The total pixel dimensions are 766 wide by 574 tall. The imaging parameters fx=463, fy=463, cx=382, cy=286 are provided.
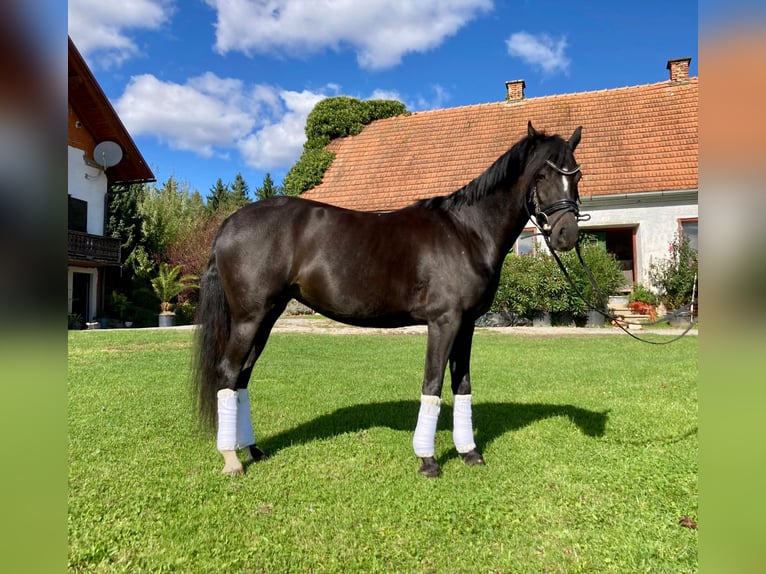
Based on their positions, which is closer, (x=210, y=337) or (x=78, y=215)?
(x=210, y=337)

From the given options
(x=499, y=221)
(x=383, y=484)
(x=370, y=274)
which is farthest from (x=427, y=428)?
(x=499, y=221)

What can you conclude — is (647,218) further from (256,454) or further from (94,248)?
(94,248)

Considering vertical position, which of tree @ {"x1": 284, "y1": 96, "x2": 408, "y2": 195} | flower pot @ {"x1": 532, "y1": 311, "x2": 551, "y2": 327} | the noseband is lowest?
flower pot @ {"x1": 532, "y1": 311, "x2": 551, "y2": 327}

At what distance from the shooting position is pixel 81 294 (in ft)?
60.3

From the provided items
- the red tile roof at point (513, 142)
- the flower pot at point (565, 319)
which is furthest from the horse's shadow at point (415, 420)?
the red tile roof at point (513, 142)

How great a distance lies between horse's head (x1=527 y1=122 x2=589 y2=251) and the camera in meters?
3.34

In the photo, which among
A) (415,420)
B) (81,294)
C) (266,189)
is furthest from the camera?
(266,189)

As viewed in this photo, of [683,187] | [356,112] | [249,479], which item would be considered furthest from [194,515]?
[356,112]

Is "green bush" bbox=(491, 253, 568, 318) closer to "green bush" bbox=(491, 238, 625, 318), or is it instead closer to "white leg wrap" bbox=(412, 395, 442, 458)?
"green bush" bbox=(491, 238, 625, 318)

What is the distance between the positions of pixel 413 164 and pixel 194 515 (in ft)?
58.3

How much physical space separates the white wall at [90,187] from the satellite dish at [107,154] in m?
0.60

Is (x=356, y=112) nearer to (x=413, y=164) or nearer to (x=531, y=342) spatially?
(x=413, y=164)

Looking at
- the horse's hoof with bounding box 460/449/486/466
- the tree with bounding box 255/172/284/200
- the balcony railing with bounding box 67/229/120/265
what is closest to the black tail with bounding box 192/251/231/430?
the horse's hoof with bounding box 460/449/486/466

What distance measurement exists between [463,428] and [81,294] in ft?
63.3
